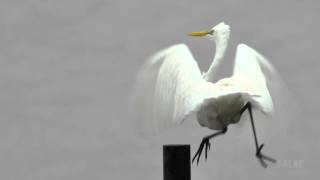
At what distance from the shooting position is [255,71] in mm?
6156

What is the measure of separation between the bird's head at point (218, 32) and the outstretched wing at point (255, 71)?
0.35ft

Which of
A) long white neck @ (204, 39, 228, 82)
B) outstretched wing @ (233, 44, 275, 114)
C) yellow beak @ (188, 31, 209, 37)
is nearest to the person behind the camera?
outstretched wing @ (233, 44, 275, 114)

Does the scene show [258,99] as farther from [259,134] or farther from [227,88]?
[259,134]

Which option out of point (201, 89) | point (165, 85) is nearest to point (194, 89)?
point (201, 89)

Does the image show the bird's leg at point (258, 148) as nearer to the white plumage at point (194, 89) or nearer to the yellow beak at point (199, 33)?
the white plumage at point (194, 89)

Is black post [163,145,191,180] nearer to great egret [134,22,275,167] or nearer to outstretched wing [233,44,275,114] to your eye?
great egret [134,22,275,167]

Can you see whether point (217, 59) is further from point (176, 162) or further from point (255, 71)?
point (176, 162)

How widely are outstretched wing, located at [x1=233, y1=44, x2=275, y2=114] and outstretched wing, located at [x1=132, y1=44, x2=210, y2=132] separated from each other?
0.82 ft

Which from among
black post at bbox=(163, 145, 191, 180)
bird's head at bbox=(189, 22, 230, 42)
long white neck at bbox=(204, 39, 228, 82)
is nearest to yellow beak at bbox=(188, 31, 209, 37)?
bird's head at bbox=(189, 22, 230, 42)

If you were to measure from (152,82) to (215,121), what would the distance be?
15.5 inches

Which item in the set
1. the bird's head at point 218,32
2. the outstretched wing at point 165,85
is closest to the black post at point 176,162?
the outstretched wing at point 165,85

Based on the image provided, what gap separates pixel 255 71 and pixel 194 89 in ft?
1.46

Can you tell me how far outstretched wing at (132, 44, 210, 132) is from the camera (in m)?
5.93

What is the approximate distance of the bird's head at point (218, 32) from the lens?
6.48 metres
